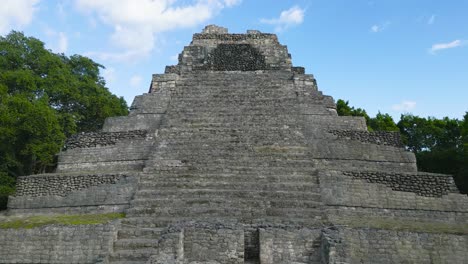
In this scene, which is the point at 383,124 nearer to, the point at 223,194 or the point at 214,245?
the point at 223,194

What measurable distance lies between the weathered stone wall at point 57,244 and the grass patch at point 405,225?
4612 mm

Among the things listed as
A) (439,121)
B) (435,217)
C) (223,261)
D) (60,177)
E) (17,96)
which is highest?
(439,121)

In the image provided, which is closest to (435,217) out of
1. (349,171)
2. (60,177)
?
(349,171)

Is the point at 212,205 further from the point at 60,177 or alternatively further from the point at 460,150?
the point at 460,150

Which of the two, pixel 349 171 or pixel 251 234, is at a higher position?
pixel 349 171

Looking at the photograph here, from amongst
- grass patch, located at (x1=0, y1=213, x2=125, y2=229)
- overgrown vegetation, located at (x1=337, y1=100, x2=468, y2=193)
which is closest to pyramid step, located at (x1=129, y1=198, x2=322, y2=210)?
grass patch, located at (x1=0, y1=213, x2=125, y2=229)

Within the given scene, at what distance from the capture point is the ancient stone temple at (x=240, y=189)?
8117mm

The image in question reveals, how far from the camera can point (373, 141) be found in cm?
1189

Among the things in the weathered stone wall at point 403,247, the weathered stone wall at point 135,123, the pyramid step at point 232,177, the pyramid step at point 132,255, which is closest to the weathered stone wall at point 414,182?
the pyramid step at point 232,177

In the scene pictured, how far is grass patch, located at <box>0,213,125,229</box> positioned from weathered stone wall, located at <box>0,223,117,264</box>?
0.31 meters

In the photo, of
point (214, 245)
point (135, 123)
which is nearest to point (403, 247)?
point (214, 245)

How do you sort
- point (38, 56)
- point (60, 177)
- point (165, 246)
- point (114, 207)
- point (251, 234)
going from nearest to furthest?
point (165, 246) < point (251, 234) < point (114, 207) < point (60, 177) < point (38, 56)

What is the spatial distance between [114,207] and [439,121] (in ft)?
66.1

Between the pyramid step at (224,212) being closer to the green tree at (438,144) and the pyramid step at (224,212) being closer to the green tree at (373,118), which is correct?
the green tree at (438,144)
